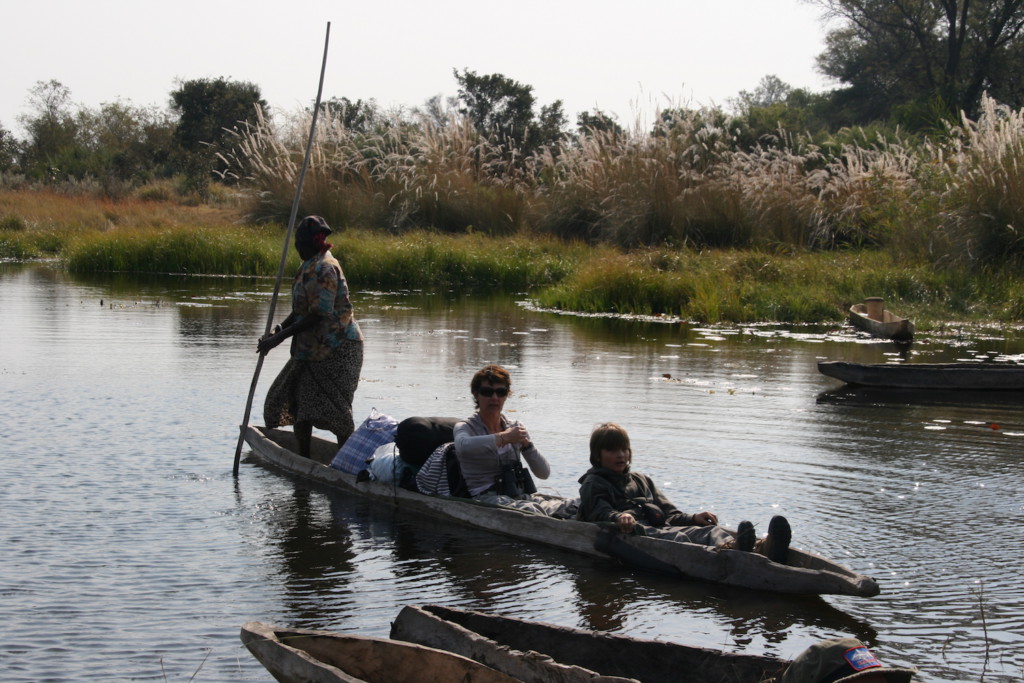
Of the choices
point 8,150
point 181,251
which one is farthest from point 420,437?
point 8,150

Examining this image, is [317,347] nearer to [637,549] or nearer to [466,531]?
[466,531]

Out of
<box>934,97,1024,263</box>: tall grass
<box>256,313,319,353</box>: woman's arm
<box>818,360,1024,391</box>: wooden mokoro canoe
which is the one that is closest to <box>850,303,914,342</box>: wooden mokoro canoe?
<box>934,97,1024,263</box>: tall grass

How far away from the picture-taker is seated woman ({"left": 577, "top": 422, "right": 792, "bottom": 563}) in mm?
6344

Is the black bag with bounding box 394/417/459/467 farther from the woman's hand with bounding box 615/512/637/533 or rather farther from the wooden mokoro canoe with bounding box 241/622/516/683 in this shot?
the wooden mokoro canoe with bounding box 241/622/516/683

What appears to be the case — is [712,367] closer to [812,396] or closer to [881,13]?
[812,396]

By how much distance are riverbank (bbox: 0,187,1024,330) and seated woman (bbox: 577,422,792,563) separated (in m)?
12.0

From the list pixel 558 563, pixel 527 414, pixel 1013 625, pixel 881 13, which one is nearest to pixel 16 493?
pixel 558 563

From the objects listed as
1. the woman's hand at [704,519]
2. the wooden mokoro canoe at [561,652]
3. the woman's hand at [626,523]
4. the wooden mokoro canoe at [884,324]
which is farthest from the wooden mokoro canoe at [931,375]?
the wooden mokoro canoe at [561,652]

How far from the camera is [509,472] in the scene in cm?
736

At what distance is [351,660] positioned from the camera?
450 cm

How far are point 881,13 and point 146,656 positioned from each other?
4168cm

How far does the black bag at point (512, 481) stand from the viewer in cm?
732

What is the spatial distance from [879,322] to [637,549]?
434 inches

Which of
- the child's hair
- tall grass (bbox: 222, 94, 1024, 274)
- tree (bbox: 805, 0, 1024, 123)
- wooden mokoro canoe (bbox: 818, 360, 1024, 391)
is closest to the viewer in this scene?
the child's hair
